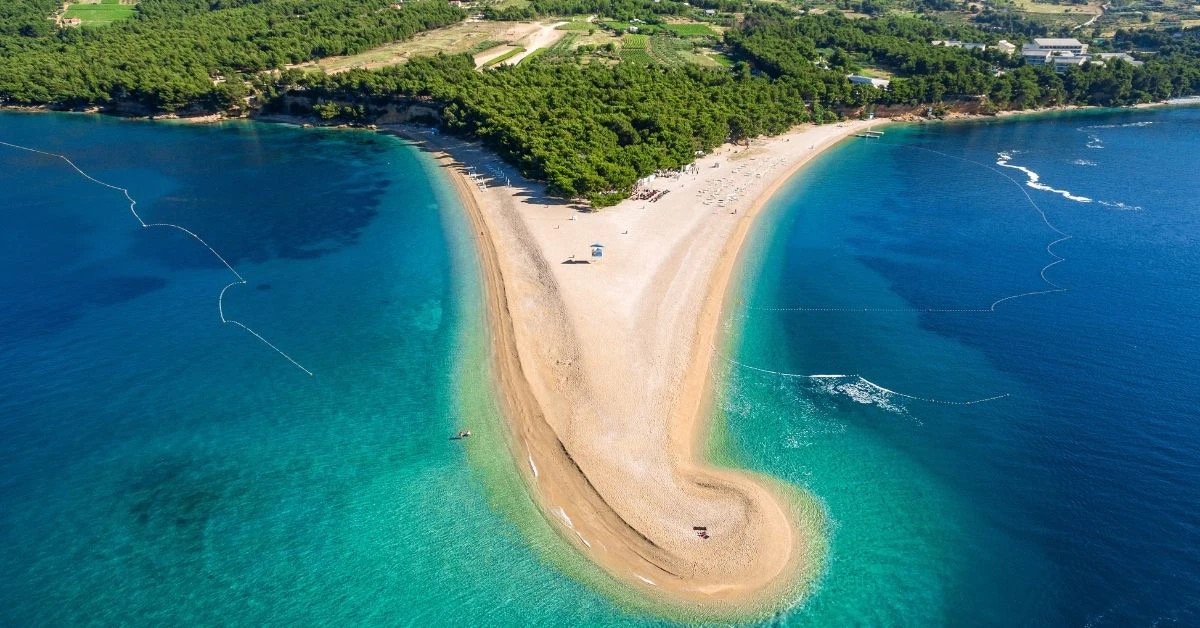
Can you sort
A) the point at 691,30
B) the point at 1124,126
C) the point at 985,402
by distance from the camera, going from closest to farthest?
the point at 985,402, the point at 1124,126, the point at 691,30

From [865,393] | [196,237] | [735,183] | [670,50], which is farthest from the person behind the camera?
[670,50]

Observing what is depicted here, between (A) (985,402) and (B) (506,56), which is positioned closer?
(A) (985,402)

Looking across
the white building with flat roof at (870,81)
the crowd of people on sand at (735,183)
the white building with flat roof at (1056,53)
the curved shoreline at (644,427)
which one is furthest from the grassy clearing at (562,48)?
the white building with flat roof at (1056,53)

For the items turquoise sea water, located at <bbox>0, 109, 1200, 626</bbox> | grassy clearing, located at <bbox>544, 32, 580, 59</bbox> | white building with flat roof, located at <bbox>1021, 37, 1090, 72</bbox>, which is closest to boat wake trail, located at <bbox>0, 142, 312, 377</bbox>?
turquoise sea water, located at <bbox>0, 109, 1200, 626</bbox>

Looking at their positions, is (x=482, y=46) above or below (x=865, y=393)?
above

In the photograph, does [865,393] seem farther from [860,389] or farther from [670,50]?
[670,50]

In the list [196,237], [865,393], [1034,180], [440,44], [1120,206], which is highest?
[440,44]

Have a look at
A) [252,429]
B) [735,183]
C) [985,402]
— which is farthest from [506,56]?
[985,402]

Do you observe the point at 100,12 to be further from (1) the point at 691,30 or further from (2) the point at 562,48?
(1) the point at 691,30
